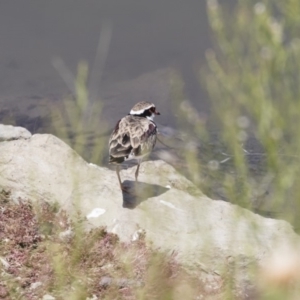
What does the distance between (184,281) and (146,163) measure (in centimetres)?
331

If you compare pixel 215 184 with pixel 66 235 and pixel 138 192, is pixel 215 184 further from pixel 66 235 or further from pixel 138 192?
pixel 66 235

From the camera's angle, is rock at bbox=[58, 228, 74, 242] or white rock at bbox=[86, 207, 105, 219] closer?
rock at bbox=[58, 228, 74, 242]

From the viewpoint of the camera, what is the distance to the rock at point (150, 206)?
356 inches

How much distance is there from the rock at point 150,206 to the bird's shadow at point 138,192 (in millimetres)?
13

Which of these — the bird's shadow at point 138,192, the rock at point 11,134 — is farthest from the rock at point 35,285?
the rock at point 11,134

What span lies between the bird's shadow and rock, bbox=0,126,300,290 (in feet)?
0.04

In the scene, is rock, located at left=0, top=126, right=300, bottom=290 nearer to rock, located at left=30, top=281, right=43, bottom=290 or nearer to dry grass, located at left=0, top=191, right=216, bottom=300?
dry grass, located at left=0, top=191, right=216, bottom=300

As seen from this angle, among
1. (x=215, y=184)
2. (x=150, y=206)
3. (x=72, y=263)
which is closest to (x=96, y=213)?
(x=150, y=206)

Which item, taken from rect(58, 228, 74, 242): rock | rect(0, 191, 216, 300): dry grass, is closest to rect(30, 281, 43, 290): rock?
rect(0, 191, 216, 300): dry grass

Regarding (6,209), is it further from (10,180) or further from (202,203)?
(202,203)

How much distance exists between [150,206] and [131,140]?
90 cm

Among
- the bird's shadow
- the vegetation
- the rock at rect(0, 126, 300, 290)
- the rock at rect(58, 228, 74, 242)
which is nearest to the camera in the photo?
the vegetation

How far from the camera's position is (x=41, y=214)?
32.5 ft

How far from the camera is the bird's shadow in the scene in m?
10.0
